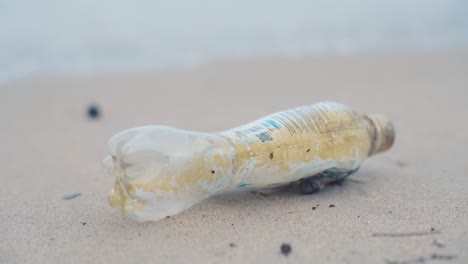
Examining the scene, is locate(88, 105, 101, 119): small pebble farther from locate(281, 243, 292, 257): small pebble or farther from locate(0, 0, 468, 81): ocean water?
locate(281, 243, 292, 257): small pebble

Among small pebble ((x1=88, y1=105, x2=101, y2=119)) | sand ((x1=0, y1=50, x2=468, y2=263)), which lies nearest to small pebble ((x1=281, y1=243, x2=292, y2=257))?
sand ((x1=0, y1=50, x2=468, y2=263))

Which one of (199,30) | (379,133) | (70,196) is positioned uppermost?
(199,30)

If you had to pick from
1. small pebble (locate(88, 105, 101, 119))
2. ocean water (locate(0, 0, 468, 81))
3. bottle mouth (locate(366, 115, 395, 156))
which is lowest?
small pebble (locate(88, 105, 101, 119))

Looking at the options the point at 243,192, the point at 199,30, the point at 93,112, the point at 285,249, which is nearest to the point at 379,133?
the point at 243,192

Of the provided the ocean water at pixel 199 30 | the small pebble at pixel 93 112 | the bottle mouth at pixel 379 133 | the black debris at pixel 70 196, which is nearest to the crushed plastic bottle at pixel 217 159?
the bottle mouth at pixel 379 133

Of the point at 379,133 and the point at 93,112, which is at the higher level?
the point at 379,133

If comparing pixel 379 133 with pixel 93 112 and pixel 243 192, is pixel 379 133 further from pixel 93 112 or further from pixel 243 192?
pixel 93 112

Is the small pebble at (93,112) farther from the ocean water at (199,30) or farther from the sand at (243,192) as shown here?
the ocean water at (199,30)
